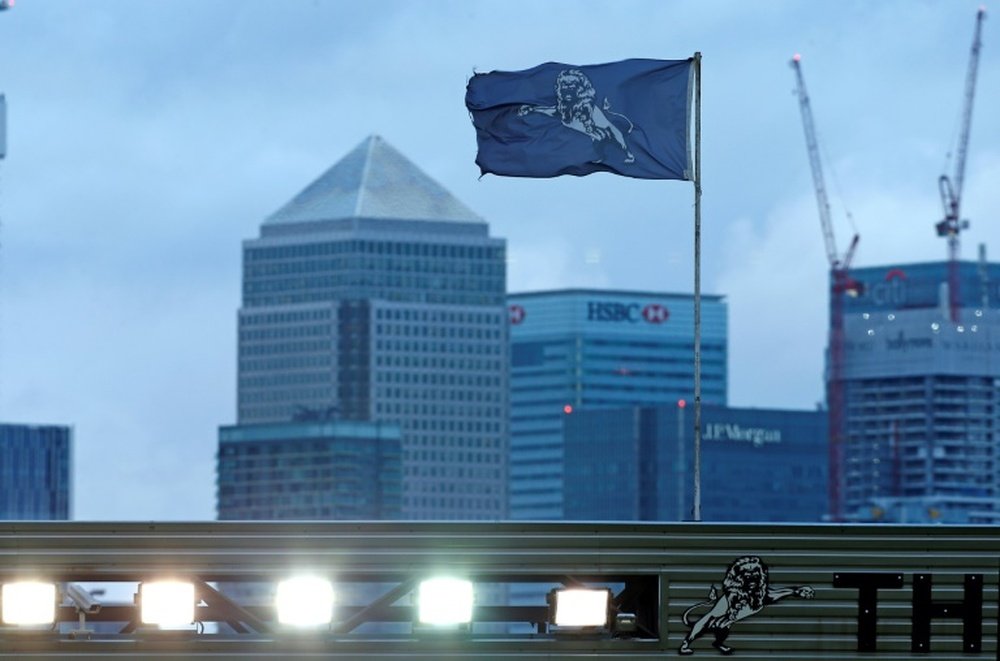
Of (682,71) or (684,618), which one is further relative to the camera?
(682,71)

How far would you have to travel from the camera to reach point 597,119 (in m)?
37.2

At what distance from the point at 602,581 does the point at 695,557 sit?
1.24 metres

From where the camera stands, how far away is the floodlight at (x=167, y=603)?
110ft

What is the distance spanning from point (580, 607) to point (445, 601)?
1.65m

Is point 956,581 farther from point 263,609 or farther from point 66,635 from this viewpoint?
point 66,635

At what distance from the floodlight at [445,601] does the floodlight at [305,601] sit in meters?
1.15

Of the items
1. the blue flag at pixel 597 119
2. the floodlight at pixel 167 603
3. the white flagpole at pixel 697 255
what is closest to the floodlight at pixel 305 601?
the floodlight at pixel 167 603

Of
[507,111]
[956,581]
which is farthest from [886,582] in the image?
[507,111]

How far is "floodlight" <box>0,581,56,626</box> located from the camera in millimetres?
33594

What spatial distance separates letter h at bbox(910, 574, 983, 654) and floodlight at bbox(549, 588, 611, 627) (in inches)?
152

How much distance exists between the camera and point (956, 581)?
34344mm

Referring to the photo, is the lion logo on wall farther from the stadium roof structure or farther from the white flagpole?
the white flagpole

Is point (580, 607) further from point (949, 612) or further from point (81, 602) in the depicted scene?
point (81, 602)

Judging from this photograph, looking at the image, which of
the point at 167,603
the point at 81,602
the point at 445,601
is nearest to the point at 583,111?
the point at 445,601
